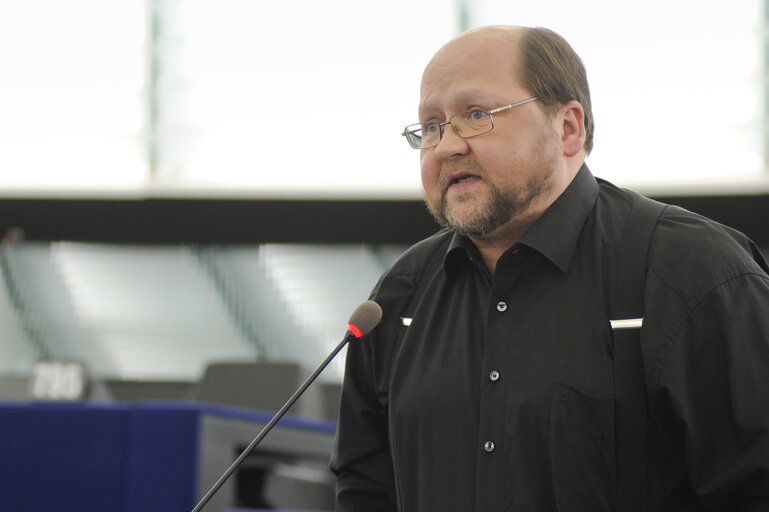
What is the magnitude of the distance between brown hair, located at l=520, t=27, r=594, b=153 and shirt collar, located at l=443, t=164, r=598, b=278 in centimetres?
11

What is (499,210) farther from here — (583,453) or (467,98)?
(583,453)

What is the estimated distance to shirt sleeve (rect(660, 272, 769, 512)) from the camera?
1162 mm

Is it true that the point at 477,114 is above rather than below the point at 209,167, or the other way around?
below

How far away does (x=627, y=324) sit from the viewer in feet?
4.23

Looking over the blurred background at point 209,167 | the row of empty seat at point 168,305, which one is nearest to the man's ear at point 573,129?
the blurred background at point 209,167

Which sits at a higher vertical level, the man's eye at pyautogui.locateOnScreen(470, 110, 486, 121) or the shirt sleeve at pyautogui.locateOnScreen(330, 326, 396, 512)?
the man's eye at pyautogui.locateOnScreen(470, 110, 486, 121)

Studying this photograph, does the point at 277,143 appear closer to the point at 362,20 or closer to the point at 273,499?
the point at 362,20

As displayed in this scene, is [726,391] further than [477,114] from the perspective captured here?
No

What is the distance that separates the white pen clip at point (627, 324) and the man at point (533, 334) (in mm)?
16

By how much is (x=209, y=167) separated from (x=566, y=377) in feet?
13.8

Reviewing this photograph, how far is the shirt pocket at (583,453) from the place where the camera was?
1.24m

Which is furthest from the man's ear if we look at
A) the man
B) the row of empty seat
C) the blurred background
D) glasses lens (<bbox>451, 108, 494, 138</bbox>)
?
the row of empty seat

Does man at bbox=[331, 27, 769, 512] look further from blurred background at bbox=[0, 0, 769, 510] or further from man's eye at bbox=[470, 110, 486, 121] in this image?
blurred background at bbox=[0, 0, 769, 510]

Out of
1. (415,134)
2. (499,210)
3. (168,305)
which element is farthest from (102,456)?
(168,305)
